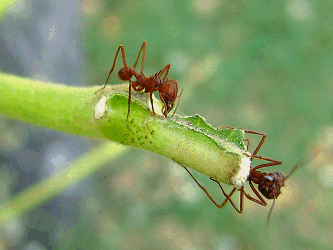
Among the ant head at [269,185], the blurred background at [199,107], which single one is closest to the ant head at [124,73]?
the ant head at [269,185]

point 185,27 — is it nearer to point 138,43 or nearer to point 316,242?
point 138,43

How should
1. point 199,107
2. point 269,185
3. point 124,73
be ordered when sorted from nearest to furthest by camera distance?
point 269,185, point 124,73, point 199,107

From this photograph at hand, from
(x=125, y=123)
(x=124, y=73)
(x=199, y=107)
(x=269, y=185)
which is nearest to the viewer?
(x=125, y=123)

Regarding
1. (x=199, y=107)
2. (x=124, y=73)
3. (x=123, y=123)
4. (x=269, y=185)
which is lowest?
(x=123, y=123)

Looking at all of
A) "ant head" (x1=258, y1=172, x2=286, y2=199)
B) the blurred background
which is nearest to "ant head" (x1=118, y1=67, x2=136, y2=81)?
"ant head" (x1=258, y1=172, x2=286, y2=199)

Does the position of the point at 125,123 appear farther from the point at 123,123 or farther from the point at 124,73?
the point at 124,73

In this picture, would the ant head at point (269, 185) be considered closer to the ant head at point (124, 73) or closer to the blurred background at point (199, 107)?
the ant head at point (124, 73)

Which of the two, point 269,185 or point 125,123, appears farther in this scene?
point 269,185

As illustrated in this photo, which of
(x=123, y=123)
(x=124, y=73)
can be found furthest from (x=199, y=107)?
(x=123, y=123)
